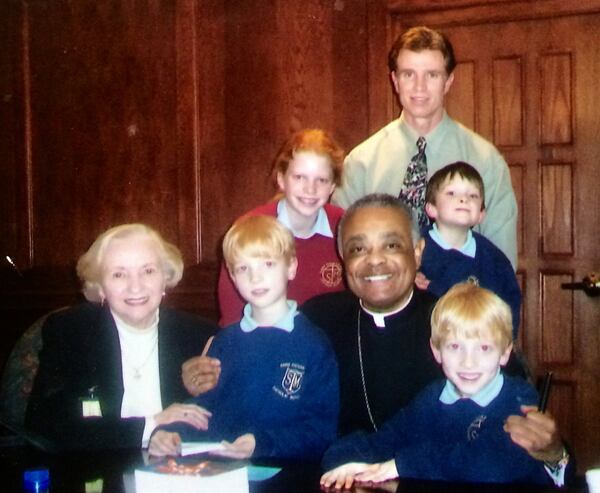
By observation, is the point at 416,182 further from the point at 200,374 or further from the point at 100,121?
the point at 100,121

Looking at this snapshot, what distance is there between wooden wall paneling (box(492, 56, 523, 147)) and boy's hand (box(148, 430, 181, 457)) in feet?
8.51

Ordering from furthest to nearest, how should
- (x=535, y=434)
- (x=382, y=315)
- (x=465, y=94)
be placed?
(x=465, y=94) < (x=382, y=315) < (x=535, y=434)

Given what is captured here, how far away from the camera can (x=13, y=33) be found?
435 cm

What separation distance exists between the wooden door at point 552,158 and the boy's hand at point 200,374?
7.23ft

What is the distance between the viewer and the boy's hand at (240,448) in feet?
5.85

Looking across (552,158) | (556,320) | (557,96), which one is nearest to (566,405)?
(556,320)

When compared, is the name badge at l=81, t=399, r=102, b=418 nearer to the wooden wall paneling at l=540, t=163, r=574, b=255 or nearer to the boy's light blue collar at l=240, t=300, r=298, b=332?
the boy's light blue collar at l=240, t=300, r=298, b=332

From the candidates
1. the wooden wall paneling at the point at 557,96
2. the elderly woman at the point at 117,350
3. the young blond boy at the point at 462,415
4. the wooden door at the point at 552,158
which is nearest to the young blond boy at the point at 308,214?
the elderly woman at the point at 117,350

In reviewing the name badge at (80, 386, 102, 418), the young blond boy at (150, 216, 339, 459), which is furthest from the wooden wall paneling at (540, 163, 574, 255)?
the name badge at (80, 386, 102, 418)

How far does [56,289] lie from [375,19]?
87.9 inches

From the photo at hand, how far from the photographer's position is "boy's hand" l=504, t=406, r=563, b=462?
1668mm

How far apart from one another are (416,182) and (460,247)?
460 millimetres

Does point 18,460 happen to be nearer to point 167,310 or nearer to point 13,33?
point 167,310

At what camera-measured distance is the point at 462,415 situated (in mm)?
1817
